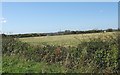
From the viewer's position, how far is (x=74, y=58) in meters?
13.9

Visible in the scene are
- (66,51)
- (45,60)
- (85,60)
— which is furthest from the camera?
(45,60)

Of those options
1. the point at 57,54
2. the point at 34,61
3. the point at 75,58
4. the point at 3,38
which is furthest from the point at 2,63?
the point at 3,38

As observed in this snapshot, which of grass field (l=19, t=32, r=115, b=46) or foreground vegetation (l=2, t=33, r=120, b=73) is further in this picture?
grass field (l=19, t=32, r=115, b=46)

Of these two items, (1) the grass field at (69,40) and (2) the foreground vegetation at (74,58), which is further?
(1) the grass field at (69,40)

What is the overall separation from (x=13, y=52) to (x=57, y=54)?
19.0 feet

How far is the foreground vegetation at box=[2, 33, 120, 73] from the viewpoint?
39.0ft

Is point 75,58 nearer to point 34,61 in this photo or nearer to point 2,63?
point 34,61

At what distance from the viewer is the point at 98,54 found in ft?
41.4

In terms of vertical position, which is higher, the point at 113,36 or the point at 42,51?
the point at 113,36

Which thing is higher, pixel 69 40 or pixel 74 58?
pixel 74 58

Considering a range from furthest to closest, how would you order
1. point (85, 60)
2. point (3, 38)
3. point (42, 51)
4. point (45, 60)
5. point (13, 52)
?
1. point (3, 38)
2. point (13, 52)
3. point (42, 51)
4. point (45, 60)
5. point (85, 60)

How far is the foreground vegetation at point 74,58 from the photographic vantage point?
11891 mm

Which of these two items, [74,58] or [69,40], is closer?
[74,58]

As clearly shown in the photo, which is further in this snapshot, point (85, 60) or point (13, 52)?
point (13, 52)
